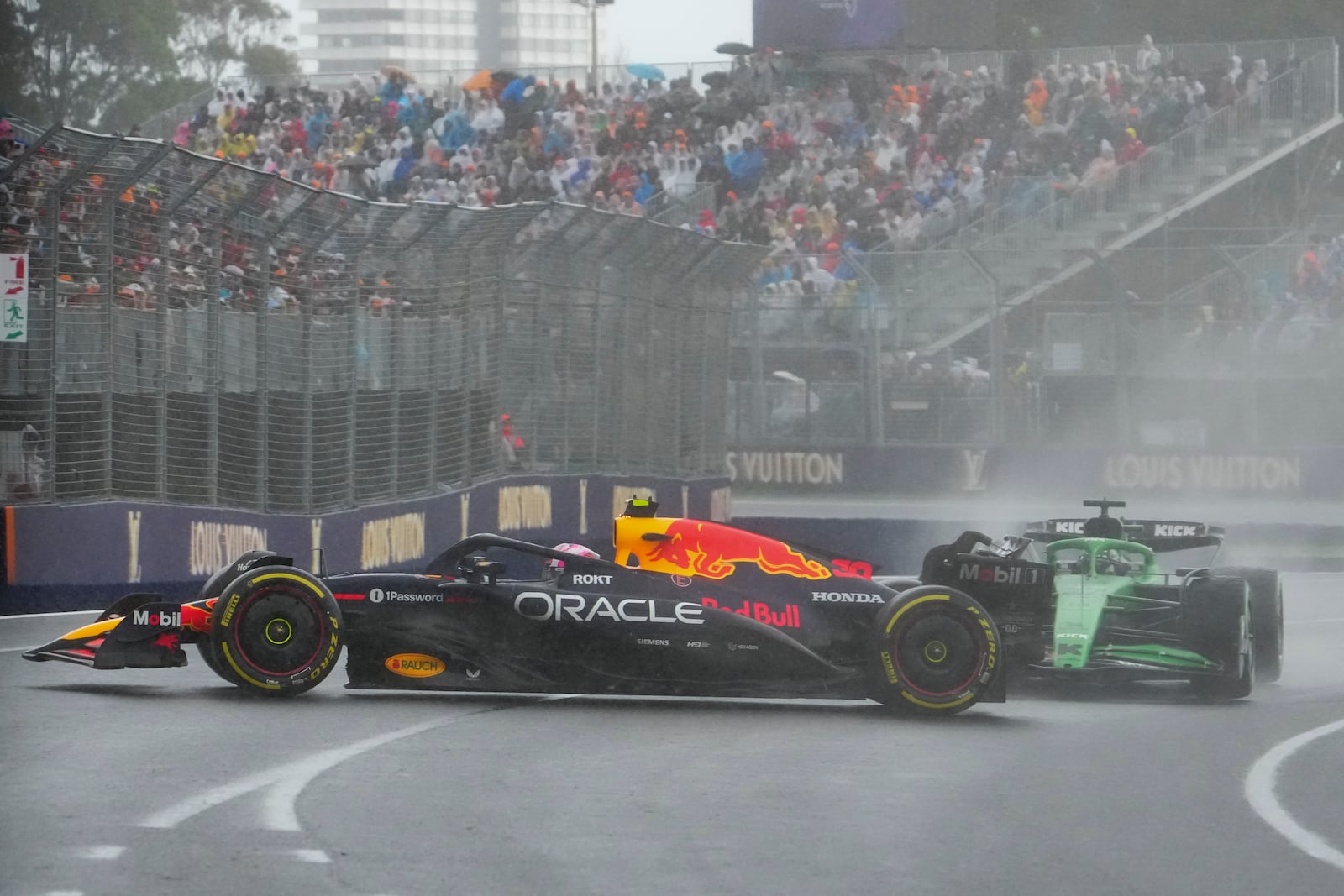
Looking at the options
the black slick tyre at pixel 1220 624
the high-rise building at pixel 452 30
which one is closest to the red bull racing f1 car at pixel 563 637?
the black slick tyre at pixel 1220 624

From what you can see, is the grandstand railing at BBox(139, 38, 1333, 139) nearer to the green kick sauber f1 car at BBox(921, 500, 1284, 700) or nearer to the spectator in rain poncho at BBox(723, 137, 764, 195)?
the spectator in rain poncho at BBox(723, 137, 764, 195)

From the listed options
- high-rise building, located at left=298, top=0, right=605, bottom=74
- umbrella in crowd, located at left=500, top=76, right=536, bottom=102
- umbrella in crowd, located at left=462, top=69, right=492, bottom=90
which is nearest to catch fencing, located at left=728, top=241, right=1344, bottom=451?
umbrella in crowd, located at left=500, top=76, right=536, bottom=102

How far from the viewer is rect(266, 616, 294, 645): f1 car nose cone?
891 cm

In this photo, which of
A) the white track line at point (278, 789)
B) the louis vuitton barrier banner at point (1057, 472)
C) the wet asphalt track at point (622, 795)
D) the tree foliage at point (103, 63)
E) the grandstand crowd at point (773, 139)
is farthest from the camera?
the tree foliage at point (103, 63)

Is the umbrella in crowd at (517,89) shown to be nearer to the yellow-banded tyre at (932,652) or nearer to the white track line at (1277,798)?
the yellow-banded tyre at (932,652)

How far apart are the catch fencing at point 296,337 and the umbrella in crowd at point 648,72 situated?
14964 mm

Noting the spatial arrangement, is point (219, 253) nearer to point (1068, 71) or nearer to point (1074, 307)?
point (1074, 307)

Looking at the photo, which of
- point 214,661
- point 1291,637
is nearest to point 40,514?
point 214,661

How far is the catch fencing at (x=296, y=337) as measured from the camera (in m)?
12.1

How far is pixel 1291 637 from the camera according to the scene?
13.6 metres

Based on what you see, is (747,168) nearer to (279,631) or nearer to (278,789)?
(279,631)

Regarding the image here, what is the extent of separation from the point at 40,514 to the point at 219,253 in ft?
6.62

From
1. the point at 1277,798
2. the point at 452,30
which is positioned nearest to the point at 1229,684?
the point at 1277,798

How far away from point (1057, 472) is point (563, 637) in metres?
17.1
